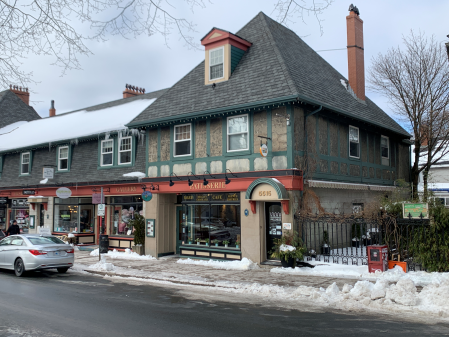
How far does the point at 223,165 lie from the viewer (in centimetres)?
1584

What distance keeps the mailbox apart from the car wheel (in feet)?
36.6

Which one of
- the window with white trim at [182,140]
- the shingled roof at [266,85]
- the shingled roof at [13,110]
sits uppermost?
the shingled roof at [13,110]

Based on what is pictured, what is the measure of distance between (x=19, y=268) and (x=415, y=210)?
1292cm

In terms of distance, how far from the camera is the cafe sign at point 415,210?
12.2m

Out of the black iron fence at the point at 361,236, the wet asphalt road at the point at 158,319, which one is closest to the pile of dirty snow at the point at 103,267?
the wet asphalt road at the point at 158,319

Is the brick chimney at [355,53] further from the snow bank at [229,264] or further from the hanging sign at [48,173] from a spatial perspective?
the hanging sign at [48,173]

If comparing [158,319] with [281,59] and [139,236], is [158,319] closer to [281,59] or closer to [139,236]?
[139,236]

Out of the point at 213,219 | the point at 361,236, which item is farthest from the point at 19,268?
the point at 361,236

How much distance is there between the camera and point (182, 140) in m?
17.3

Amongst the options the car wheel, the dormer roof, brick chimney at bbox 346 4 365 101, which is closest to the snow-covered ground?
the car wheel

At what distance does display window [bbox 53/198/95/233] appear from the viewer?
23.4 metres

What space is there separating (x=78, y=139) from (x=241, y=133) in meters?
11.4

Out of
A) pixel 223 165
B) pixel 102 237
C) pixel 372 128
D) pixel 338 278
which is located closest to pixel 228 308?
pixel 338 278

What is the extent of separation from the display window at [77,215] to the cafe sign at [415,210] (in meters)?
16.9
